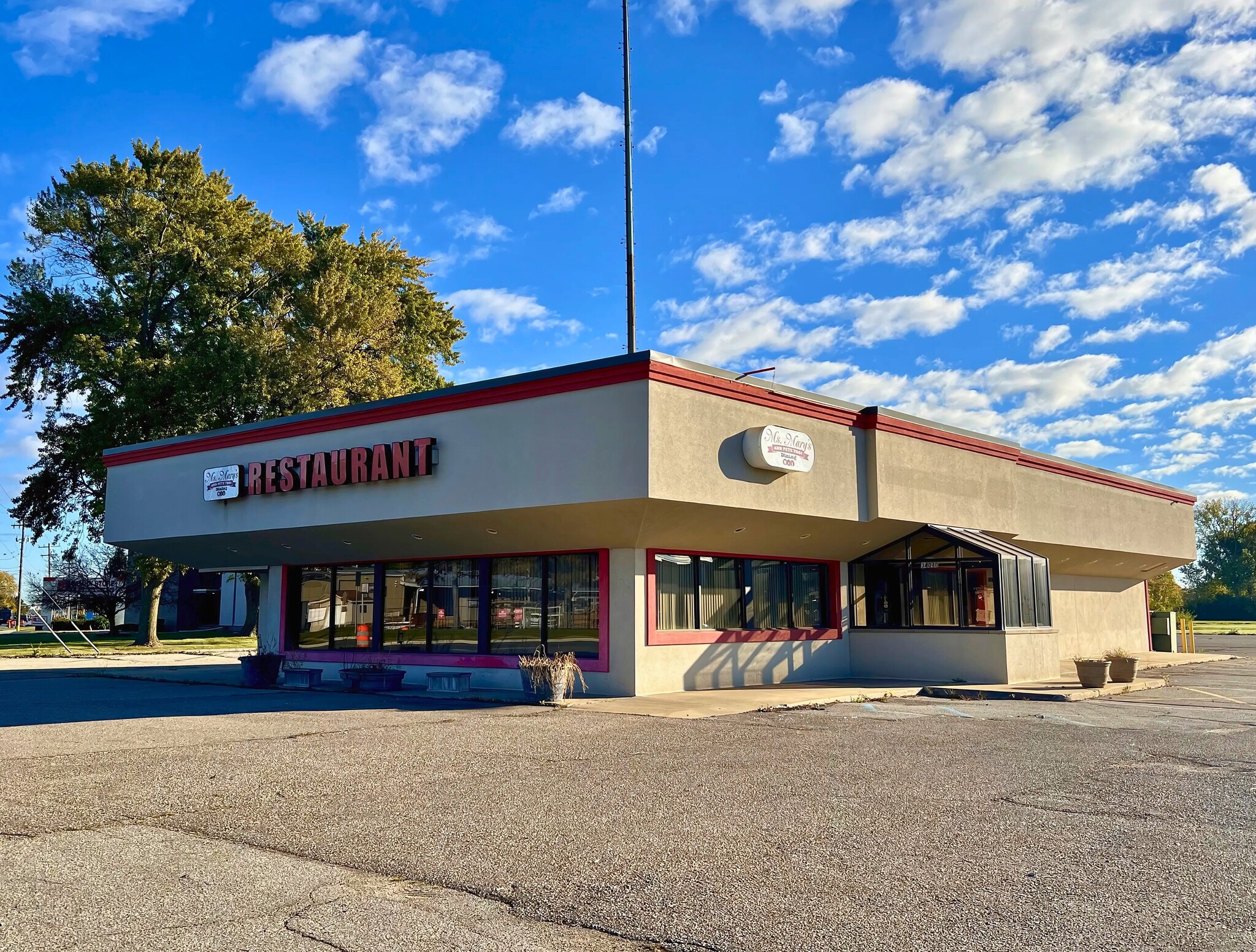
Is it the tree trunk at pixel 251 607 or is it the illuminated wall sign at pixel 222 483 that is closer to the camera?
the illuminated wall sign at pixel 222 483

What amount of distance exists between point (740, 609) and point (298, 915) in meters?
17.6

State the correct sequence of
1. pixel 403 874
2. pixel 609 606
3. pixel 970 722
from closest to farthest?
pixel 403 874 < pixel 970 722 < pixel 609 606

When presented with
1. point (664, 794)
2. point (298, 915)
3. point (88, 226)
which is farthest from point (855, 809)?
point (88, 226)

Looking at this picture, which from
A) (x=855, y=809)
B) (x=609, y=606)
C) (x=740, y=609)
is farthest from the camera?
(x=740, y=609)

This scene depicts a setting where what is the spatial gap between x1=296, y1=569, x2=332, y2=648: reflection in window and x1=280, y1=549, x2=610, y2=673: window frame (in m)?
0.13

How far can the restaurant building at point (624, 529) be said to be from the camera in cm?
1964

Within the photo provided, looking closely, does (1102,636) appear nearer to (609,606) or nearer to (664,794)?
(609,606)

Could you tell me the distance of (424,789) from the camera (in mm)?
10773

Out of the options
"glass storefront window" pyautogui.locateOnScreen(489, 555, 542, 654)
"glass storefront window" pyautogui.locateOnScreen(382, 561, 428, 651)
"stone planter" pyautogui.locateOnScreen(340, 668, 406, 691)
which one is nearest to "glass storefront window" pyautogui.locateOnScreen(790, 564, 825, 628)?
"glass storefront window" pyautogui.locateOnScreen(489, 555, 542, 654)

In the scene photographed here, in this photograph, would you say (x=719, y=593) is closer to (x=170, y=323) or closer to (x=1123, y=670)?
(x=1123, y=670)

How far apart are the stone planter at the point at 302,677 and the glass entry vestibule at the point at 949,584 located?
13288 mm

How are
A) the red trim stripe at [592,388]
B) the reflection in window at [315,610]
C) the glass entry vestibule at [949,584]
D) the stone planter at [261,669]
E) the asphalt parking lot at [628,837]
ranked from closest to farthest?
the asphalt parking lot at [628,837]
the red trim stripe at [592,388]
the glass entry vestibule at [949,584]
the stone planter at [261,669]
the reflection in window at [315,610]

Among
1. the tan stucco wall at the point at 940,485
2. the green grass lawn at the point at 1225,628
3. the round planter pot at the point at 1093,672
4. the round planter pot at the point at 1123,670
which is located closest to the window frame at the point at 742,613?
the tan stucco wall at the point at 940,485

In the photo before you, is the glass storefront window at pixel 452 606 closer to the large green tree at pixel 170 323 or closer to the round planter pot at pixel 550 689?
the round planter pot at pixel 550 689
